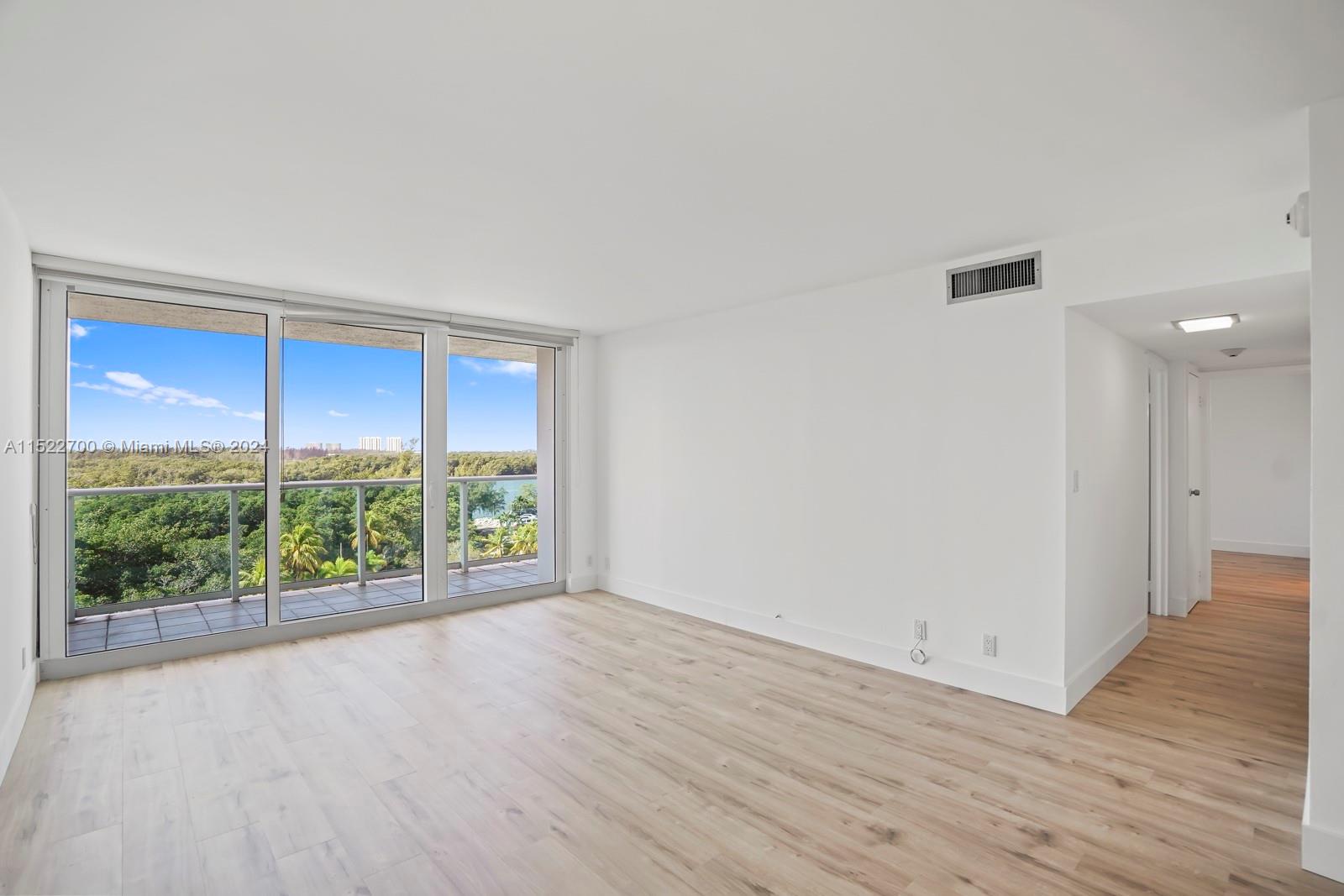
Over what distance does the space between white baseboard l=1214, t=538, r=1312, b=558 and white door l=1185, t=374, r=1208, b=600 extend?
11.4 ft

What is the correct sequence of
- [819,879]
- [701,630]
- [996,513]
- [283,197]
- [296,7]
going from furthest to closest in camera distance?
[701,630]
[996,513]
[283,197]
[819,879]
[296,7]

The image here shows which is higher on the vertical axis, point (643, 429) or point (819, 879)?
point (643, 429)

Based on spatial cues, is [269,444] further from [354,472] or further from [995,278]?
[995,278]

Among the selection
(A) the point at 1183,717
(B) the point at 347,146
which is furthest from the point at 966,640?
(B) the point at 347,146

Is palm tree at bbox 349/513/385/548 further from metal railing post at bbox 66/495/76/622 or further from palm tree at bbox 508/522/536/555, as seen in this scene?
metal railing post at bbox 66/495/76/622

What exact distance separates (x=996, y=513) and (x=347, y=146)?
3.68 metres

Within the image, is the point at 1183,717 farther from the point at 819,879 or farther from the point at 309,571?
the point at 309,571

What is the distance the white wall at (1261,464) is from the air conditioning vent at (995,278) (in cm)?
624

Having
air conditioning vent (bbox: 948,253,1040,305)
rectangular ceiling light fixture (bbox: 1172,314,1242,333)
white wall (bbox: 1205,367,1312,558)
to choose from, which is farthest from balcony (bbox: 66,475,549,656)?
A: white wall (bbox: 1205,367,1312,558)

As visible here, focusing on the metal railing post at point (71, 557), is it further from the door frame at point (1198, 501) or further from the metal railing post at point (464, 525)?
the door frame at point (1198, 501)

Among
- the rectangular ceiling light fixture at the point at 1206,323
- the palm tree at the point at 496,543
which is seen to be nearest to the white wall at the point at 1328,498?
the rectangular ceiling light fixture at the point at 1206,323

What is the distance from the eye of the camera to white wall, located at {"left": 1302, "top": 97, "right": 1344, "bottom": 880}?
84.4 inches

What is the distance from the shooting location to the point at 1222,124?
2268 mm

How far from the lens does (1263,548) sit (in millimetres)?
8359
